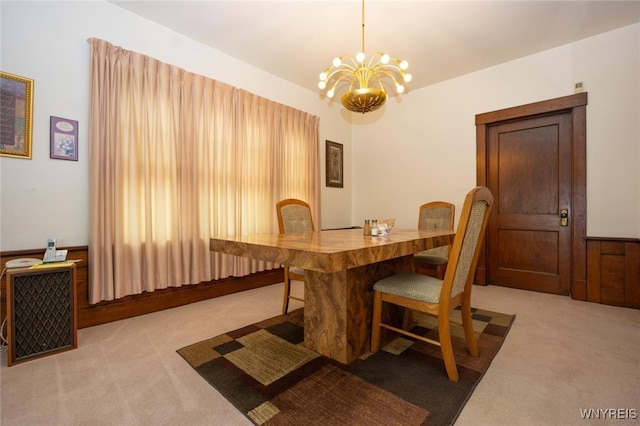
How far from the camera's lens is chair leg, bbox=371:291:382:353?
1.85 metres

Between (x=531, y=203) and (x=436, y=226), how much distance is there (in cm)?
132

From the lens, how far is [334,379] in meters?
1.62

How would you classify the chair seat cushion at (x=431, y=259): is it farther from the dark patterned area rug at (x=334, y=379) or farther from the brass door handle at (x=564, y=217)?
the brass door handle at (x=564, y=217)

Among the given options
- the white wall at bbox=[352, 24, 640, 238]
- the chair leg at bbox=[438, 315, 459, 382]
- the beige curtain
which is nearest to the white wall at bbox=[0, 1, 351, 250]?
the beige curtain

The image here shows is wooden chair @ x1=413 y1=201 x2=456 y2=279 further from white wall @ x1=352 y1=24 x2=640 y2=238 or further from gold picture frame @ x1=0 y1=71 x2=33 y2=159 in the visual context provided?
gold picture frame @ x1=0 y1=71 x2=33 y2=159

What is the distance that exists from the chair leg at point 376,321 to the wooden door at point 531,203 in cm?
271

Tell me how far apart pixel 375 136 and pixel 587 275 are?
330cm

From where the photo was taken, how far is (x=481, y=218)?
1.69 meters

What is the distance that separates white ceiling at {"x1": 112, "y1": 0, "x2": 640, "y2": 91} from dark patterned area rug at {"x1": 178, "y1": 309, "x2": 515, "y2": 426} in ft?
9.31

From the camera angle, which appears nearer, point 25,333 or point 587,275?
point 25,333

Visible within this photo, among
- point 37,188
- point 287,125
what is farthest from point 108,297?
point 287,125

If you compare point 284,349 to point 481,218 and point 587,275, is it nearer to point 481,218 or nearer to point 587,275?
point 481,218

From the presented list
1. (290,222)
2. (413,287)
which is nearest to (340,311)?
(413,287)

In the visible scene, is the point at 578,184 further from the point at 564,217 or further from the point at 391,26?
the point at 391,26
